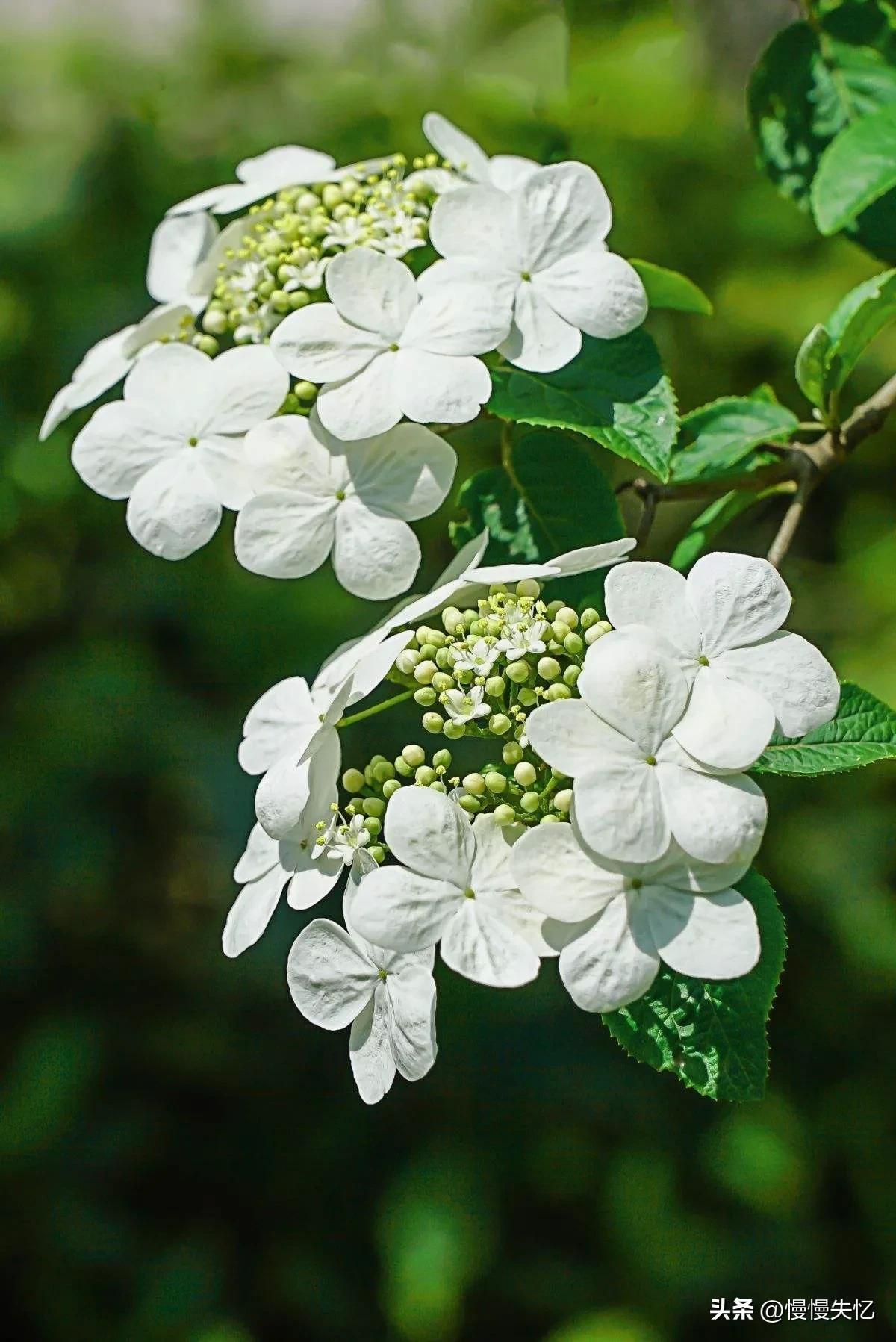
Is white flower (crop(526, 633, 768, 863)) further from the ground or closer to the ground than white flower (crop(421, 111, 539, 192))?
closer to the ground

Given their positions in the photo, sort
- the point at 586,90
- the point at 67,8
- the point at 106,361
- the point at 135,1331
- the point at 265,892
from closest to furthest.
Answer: the point at 265,892, the point at 106,361, the point at 586,90, the point at 135,1331, the point at 67,8

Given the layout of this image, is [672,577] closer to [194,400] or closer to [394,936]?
[394,936]

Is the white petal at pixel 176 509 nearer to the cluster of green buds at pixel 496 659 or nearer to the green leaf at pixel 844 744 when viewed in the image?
the cluster of green buds at pixel 496 659

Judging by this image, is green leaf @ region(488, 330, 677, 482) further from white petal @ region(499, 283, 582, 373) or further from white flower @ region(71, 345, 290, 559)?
white flower @ region(71, 345, 290, 559)

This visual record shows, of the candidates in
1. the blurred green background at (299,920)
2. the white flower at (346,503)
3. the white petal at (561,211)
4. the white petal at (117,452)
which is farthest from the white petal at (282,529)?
the blurred green background at (299,920)

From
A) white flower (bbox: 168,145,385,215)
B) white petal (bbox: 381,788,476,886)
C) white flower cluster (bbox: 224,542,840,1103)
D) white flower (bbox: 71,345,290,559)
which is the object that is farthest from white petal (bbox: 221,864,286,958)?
white flower (bbox: 168,145,385,215)

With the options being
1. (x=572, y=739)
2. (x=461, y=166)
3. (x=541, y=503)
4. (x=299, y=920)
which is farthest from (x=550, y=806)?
(x=299, y=920)

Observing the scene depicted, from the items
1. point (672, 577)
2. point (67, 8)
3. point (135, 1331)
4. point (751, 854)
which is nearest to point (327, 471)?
point (672, 577)
